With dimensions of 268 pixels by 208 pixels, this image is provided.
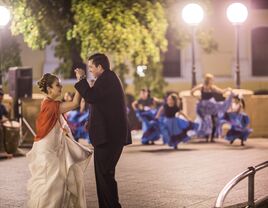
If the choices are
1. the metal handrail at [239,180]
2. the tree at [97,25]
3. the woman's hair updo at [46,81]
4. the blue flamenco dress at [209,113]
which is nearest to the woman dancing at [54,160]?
the woman's hair updo at [46,81]

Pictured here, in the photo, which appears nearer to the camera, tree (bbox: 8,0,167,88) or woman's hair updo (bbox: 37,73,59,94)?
woman's hair updo (bbox: 37,73,59,94)

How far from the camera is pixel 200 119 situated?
20547 millimetres

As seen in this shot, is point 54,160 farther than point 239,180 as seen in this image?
Yes

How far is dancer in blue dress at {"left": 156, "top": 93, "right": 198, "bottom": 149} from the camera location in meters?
18.5

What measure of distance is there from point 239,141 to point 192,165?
5842mm

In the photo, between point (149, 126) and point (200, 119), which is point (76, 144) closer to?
point (149, 126)

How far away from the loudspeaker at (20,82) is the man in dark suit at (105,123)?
11.5 meters

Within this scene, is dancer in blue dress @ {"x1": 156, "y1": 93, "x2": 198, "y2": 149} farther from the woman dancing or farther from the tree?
the woman dancing

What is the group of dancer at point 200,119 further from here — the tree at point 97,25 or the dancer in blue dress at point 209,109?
the tree at point 97,25

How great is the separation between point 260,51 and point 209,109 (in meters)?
14.5

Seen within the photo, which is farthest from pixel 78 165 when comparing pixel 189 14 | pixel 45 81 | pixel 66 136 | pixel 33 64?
pixel 33 64

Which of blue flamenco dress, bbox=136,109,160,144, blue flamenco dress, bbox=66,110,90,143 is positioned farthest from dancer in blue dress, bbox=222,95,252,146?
blue flamenco dress, bbox=66,110,90,143

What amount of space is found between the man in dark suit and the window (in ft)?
83.7

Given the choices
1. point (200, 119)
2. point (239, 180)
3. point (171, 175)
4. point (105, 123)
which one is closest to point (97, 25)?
point (200, 119)
